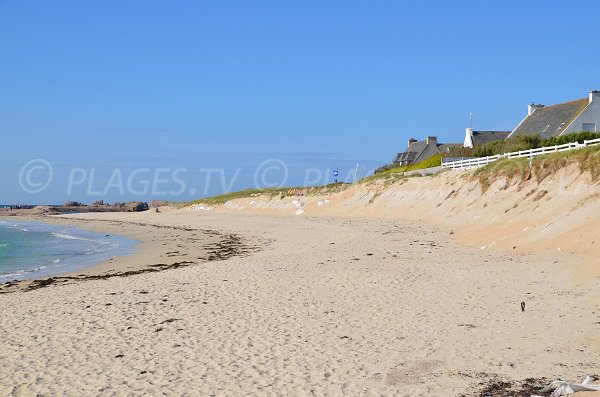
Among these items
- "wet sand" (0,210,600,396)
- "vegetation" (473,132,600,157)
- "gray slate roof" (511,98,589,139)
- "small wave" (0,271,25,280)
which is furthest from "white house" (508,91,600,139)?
"small wave" (0,271,25,280)

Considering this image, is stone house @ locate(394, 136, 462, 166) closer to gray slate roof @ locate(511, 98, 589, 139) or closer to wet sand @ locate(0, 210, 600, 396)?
gray slate roof @ locate(511, 98, 589, 139)

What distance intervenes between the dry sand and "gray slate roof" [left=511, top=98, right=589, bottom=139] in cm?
2464

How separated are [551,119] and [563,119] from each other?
4.85 ft

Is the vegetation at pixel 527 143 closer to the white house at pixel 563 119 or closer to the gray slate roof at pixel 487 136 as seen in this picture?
the white house at pixel 563 119

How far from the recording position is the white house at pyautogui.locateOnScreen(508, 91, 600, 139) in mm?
41812

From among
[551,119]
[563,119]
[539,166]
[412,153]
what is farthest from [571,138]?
[412,153]

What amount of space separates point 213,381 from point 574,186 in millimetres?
18510

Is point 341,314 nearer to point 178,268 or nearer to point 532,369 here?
point 532,369

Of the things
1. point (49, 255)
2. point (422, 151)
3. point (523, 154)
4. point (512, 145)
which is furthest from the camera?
point (422, 151)

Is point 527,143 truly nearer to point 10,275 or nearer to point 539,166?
point 539,166

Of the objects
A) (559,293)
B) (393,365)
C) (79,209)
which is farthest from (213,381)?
(79,209)

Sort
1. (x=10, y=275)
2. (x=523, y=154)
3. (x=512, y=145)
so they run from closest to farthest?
1. (x=10, y=275)
2. (x=523, y=154)
3. (x=512, y=145)

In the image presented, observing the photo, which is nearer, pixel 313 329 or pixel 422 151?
pixel 313 329

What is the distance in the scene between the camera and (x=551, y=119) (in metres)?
45.0
